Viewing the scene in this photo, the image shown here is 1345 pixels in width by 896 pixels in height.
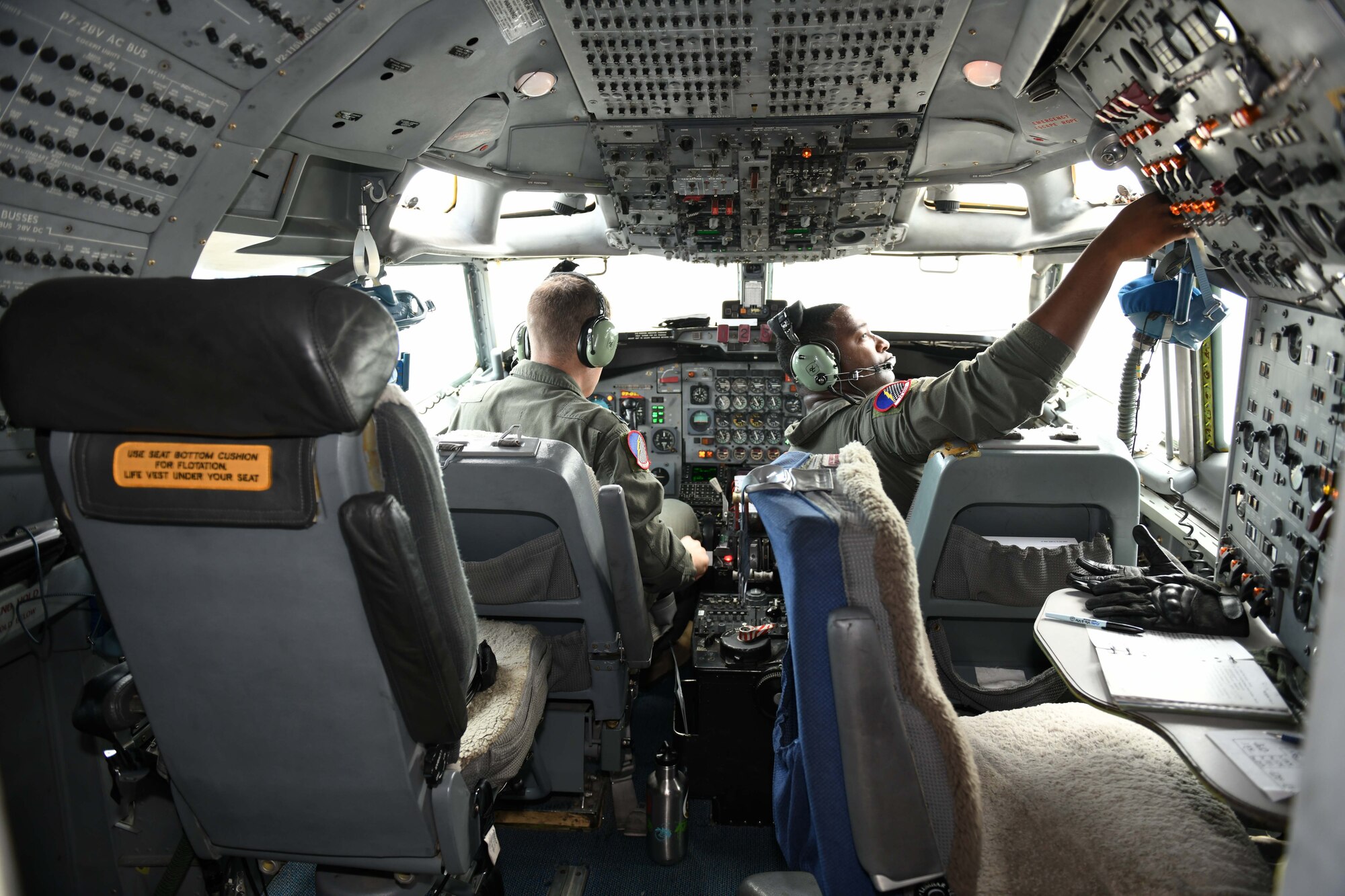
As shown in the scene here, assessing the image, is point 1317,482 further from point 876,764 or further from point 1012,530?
point 876,764

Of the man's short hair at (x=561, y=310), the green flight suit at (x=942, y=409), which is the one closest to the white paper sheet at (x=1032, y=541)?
the green flight suit at (x=942, y=409)

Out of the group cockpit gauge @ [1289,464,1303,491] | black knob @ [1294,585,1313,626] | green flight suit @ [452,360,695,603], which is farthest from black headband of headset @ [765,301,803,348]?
black knob @ [1294,585,1313,626]

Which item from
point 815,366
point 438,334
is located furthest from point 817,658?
point 438,334

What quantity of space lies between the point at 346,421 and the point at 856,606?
75 centimetres

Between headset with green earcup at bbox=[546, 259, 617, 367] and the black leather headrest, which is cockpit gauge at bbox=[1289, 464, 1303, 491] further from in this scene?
headset with green earcup at bbox=[546, 259, 617, 367]

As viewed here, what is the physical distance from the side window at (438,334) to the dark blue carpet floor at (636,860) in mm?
2139

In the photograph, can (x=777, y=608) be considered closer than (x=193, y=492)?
No

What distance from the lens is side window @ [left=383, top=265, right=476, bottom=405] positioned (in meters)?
3.81

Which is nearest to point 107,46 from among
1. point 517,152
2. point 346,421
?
point 346,421

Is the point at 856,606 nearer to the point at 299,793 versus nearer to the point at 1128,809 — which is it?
the point at 1128,809

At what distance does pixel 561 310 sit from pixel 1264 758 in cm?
231

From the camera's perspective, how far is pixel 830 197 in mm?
3041

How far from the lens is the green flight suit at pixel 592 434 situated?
2486mm

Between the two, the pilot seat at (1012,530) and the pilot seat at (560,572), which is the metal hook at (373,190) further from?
the pilot seat at (1012,530)
